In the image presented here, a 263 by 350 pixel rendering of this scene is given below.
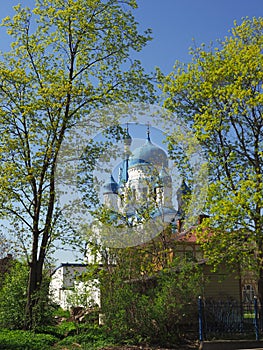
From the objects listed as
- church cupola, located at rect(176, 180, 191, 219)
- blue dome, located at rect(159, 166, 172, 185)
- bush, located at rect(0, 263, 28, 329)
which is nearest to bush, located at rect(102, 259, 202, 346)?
church cupola, located at rect(176, 180, 191, 219)

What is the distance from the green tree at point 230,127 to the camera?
16312 millimetres

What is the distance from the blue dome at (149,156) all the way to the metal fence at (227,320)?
469cm

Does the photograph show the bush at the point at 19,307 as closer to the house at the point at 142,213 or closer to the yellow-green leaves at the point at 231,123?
the house at the point at 142,213

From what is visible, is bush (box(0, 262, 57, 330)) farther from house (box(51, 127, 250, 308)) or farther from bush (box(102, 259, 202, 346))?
bush (box(102, 259, 202, 346))

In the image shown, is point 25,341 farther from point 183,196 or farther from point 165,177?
point 165,177

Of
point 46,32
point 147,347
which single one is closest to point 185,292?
point 147,347

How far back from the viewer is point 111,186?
15984 millimetres

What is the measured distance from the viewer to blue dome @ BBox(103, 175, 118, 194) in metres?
15.5

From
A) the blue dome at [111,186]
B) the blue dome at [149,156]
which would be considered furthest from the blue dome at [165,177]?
the blue dome at [111,186]

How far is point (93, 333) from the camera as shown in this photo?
15.5m

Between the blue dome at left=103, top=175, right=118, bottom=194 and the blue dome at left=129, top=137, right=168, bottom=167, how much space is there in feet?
A: 2.75

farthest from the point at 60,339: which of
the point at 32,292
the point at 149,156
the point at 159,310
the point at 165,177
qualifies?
the point at 149,156

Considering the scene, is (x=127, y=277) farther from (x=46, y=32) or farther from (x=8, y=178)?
(x=46, y=32)

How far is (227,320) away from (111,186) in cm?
560
